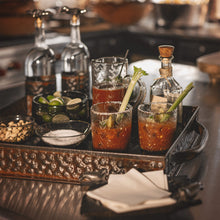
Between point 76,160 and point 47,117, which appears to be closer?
point 76,160

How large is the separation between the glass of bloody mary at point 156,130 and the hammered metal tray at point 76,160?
0.03 meters

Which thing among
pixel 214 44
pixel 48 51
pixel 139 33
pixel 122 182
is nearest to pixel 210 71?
pixel 48 51

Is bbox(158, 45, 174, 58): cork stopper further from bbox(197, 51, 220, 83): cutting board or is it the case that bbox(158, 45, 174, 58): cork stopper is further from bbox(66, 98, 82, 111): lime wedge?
bbox(197, 51, 220, 83): cutting board

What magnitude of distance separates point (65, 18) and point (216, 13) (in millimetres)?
1647

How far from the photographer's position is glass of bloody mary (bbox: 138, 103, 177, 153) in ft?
3.27

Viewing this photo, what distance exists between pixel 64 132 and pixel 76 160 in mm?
111

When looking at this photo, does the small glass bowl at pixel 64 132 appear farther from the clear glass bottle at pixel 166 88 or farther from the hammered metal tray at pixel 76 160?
the clear glass bottle at pixel 166 88

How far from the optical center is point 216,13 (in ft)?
14.2

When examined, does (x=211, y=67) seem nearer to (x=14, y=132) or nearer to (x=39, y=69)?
(x=39, y=69)

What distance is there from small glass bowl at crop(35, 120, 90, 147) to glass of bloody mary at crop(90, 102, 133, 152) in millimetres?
51

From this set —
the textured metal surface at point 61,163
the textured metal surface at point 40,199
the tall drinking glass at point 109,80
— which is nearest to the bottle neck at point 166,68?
the tall drinking glass at point 109,80

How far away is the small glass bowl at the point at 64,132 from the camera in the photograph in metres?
1.02

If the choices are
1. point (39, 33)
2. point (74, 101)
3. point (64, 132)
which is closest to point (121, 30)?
point (39, 33)

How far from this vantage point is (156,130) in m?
1.00
